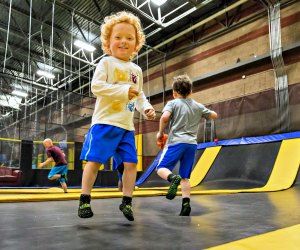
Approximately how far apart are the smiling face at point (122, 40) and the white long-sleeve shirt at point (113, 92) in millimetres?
43

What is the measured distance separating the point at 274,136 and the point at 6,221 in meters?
5.09

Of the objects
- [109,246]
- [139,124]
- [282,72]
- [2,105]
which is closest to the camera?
[109,246]

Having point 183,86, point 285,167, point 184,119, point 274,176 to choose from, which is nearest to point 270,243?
point 184,119

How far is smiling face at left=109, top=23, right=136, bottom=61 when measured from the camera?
1523mm

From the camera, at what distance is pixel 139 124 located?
880 cm

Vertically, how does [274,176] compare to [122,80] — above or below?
below

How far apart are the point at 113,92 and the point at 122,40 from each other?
324 millimetres

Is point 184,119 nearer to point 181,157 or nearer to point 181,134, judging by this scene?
point 181,134

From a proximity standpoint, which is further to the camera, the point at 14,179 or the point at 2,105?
the point at 2,105

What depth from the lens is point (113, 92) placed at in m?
1.38

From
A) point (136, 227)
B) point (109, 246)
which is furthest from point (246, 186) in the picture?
point (109, 246)

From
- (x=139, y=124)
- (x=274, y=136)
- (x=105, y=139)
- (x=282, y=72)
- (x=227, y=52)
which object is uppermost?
(x=227, y=52)

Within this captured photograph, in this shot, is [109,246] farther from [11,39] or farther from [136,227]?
[11,39]

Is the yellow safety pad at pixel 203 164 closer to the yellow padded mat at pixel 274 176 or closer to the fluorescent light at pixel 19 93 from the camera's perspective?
the yellow padded mat at pixel 274 176
